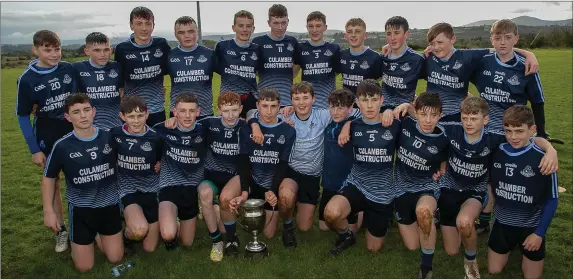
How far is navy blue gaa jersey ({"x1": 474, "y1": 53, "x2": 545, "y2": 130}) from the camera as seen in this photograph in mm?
5250

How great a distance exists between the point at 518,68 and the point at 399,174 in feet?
5.96

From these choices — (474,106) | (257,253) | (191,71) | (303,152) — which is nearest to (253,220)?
(257,253)

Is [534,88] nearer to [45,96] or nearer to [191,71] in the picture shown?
[191,71]

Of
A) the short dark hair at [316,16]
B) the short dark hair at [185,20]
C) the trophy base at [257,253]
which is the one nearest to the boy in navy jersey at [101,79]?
the short dark hair at [185,20]

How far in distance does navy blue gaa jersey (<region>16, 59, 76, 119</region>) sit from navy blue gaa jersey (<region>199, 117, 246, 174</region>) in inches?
63.9

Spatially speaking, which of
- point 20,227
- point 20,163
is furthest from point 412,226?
point 20,163

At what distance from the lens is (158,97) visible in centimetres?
633

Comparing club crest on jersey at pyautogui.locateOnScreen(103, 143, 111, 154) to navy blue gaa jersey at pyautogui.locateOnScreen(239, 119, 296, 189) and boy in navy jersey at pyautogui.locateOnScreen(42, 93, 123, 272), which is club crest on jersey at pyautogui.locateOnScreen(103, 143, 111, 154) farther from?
navy blue gaa jersey at pyautogui.locateOnScreen(239, 119, 296, 189)

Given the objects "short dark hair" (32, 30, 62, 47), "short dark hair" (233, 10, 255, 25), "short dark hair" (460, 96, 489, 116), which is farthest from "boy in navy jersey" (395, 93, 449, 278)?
"short dark hair" (32, 30, 62, 47)

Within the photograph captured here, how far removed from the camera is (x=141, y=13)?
5.95 metres

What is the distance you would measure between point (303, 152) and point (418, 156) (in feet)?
4.25

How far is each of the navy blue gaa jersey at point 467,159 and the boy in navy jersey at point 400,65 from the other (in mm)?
1126

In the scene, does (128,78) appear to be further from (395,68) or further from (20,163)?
(20,163)

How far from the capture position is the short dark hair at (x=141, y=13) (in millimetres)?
5947
